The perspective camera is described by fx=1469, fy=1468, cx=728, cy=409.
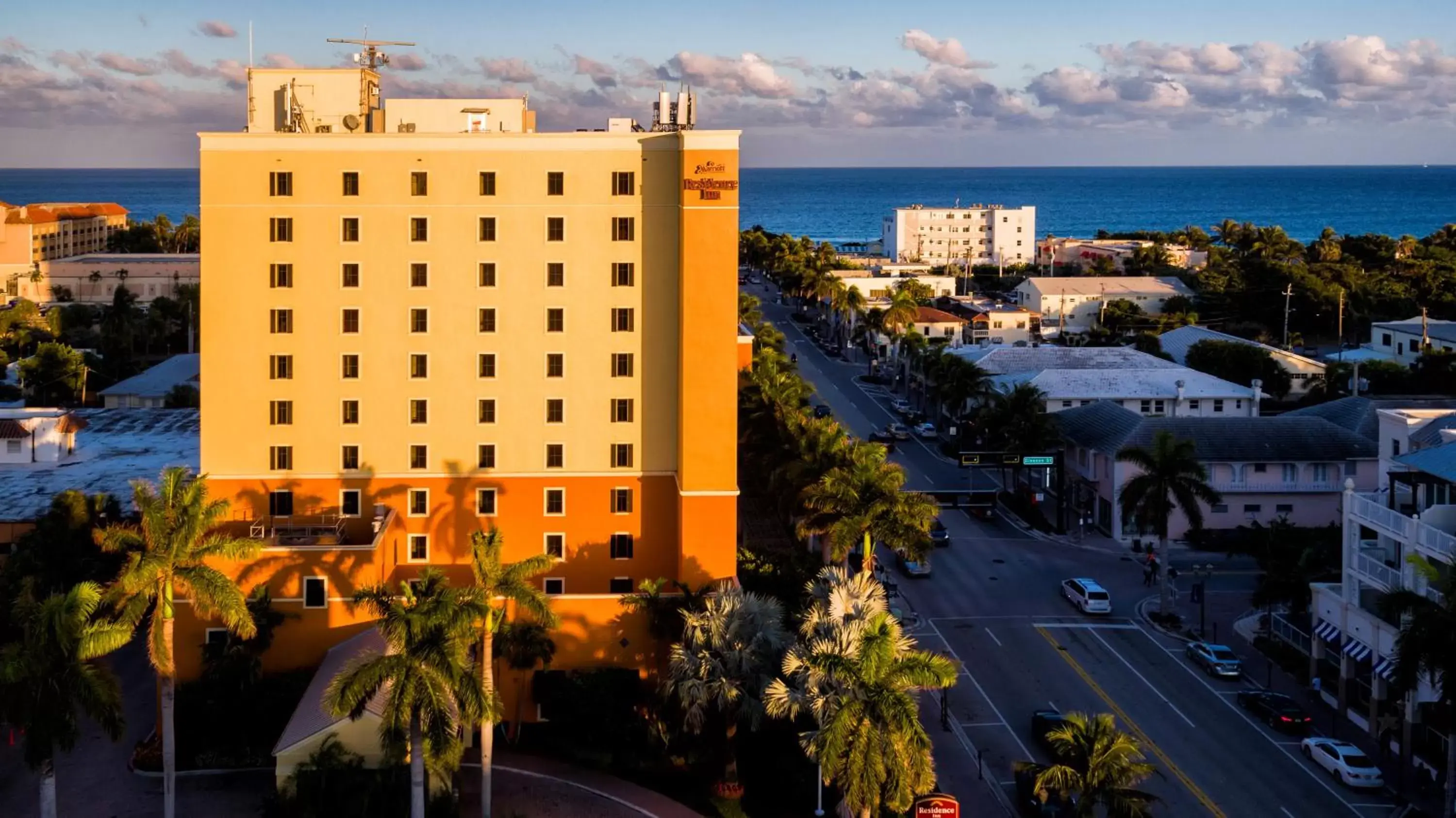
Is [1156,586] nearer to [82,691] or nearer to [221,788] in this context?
[221,788]

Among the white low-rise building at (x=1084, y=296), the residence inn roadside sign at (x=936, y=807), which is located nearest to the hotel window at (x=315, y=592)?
the residence inn roadside sign at (x=936, y=807)

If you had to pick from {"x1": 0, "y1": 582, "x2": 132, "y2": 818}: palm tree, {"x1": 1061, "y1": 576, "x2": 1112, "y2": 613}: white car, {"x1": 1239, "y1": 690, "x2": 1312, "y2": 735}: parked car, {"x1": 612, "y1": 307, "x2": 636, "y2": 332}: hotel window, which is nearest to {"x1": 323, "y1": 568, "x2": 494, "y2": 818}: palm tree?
{"x1": 0, "y1": 582, "x2": 132, "y2": 818}: palm tree

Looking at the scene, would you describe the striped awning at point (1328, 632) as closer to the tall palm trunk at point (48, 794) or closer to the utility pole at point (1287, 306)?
the tall palm trunk at point (48, 794)

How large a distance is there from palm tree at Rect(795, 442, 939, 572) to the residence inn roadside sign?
46.2 ft

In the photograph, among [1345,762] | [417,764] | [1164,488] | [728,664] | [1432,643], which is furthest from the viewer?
[1164,488]

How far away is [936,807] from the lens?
3512 cm

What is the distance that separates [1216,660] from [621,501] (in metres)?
20.7

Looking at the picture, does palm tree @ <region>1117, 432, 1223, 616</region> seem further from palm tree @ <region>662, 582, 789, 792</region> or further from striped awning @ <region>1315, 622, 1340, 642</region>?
palm tree @ <region>662, 582, 789, 792</region>

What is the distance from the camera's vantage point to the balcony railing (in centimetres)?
4100

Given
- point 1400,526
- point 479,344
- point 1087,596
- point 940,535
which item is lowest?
point 1087,596

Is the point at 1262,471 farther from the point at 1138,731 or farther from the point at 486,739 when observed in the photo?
the point at 486,739

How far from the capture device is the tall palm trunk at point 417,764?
34000mm

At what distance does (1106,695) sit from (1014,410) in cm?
2598

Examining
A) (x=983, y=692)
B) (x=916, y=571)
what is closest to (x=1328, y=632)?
(x=983, y=692)
